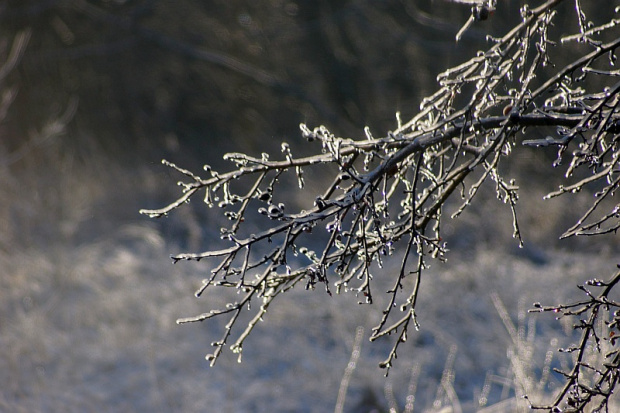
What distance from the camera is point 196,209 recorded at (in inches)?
449

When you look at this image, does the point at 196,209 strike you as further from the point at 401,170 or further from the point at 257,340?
the point at 401,170

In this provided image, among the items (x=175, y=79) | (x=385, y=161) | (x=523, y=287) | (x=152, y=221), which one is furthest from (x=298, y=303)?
(x=175, y=79)

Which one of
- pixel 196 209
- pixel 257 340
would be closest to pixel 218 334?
pixel 257 340

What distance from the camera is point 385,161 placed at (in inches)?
87.5

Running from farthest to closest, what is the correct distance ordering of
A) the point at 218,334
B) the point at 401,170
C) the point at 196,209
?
the point at 196,209
the point at 218,334
the point at 401,170

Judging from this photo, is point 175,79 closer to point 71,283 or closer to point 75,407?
point 71,283

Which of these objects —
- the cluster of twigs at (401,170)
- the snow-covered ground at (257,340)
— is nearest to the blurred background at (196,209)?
the snow-covered ground at (257,340)

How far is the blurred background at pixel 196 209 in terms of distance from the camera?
277 inches

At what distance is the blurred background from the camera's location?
7.05m

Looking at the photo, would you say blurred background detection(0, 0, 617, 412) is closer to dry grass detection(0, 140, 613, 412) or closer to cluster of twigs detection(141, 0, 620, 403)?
dry grass detection(0, 140, 613, 412)

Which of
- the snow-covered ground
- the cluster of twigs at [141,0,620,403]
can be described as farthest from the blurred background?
the cluster of twigs at [141,0,620,403]

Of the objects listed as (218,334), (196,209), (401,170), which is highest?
(196,209)

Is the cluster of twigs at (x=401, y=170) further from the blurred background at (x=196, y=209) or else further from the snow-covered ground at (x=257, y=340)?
the snow-covered ground at (x=257, y=340)

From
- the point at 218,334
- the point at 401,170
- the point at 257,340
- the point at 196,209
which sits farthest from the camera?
the point at 196,209
